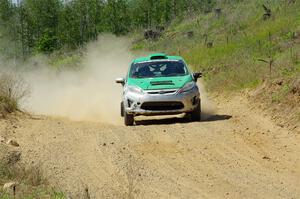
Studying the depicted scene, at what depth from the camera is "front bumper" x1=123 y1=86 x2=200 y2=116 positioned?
1430 cm

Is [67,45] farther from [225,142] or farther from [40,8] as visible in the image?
[225,142]

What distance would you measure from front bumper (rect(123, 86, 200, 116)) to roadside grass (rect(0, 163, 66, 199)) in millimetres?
5779

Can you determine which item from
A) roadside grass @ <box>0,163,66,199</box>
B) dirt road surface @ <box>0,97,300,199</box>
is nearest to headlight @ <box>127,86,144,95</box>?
dirt road surface @ <box>0,97,300,199</box>

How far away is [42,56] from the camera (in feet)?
249

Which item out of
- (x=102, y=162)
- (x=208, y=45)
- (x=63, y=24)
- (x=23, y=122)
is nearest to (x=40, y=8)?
(x=63, y=24)

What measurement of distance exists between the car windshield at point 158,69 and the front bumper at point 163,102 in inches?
45.9

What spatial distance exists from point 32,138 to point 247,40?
567 inches

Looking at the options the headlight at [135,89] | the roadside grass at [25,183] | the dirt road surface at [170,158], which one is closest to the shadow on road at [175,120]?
the dirt road surface at [170,158]

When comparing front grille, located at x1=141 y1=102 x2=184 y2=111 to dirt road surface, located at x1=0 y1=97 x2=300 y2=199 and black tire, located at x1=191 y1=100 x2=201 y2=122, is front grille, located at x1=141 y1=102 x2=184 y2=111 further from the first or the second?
dirt road surface, located at x1=0 y1=97 x2=300 y2=199

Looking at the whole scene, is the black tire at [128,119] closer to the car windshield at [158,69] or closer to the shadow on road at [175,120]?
the shadow on road at [175,120]

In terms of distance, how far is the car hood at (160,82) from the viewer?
14.6 m

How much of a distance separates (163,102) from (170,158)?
422 centimetres

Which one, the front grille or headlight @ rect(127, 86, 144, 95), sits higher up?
headlight @ rect(127, 86, 144, 95)

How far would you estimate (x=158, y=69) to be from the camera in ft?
52.1
